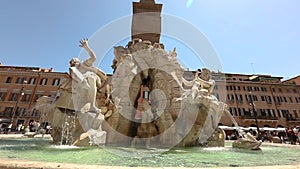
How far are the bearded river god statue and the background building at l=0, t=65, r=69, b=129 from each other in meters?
22.8

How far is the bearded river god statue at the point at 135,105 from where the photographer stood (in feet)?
18.1

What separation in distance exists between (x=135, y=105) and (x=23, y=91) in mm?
28719

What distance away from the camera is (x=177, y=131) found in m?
6.54

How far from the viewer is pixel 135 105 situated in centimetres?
830

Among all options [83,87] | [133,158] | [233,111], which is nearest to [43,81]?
[83,87]

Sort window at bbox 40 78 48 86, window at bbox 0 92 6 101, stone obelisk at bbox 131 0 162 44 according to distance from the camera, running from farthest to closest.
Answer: window at bbox 40 78 48 86 < window at bbox 0 92 6 101 < stone obelisk at bbox 131 0 162 44

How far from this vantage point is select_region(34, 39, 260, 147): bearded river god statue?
5523 mm

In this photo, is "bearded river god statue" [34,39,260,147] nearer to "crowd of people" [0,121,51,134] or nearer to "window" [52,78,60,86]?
"crowd of people" [0,121,51,134]

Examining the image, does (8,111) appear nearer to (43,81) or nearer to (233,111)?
(43,81)

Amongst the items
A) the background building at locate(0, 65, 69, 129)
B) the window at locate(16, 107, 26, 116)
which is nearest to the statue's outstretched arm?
the background building at locate(0, 65, 69, 129)

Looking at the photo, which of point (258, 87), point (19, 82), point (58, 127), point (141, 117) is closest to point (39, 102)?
point (58, 127)

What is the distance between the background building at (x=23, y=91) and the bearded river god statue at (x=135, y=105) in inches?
898

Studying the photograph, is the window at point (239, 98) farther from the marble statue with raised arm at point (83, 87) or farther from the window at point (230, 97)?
the marble statue with raised arm at point (83, 87)

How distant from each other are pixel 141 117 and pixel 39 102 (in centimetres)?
375
